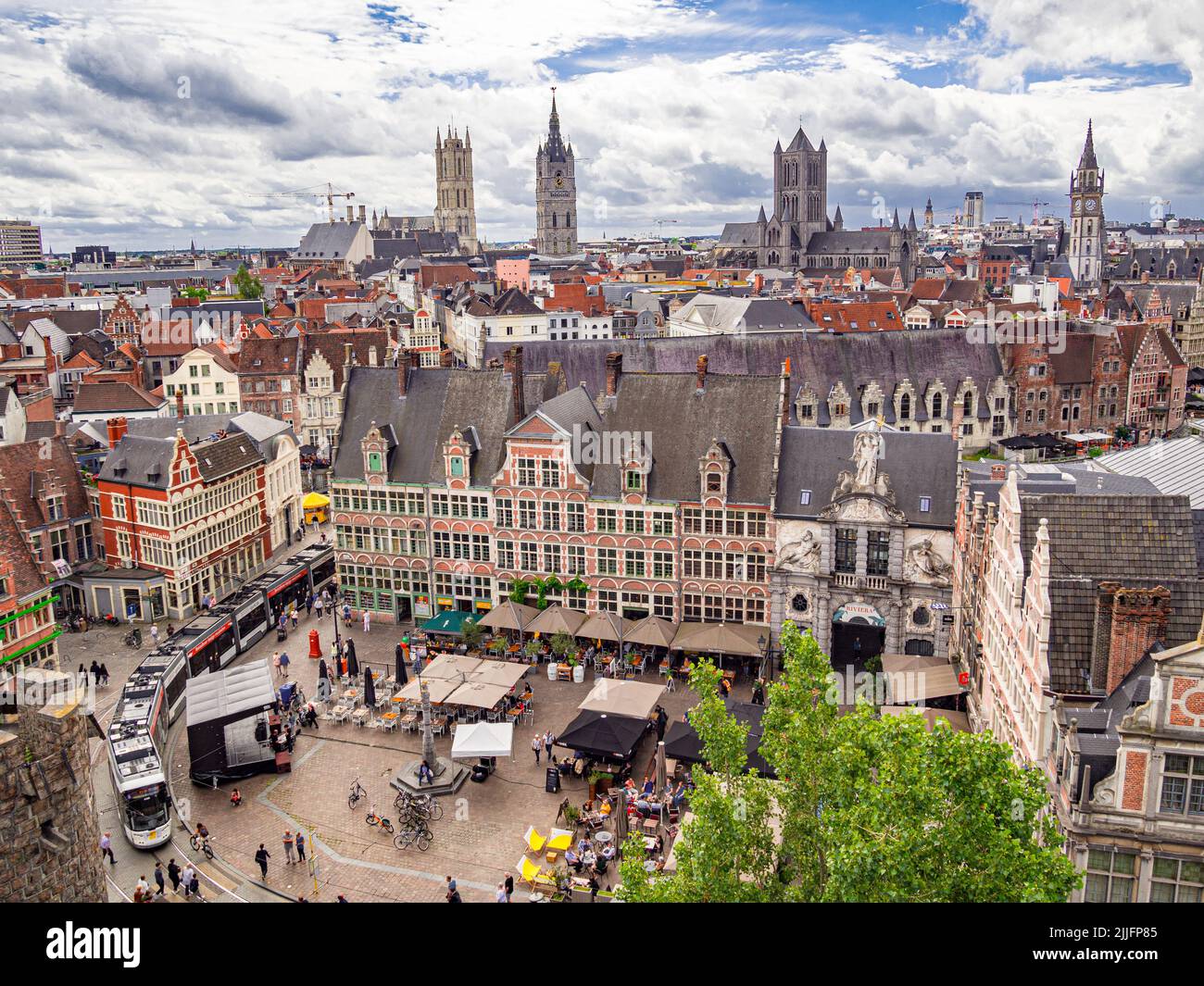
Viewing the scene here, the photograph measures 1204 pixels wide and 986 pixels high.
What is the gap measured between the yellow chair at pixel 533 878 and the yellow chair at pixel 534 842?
100cm

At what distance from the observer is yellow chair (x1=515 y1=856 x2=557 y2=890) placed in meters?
31.2

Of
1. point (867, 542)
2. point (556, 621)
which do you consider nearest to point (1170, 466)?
point (867, 542)

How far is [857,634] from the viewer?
47.0 m

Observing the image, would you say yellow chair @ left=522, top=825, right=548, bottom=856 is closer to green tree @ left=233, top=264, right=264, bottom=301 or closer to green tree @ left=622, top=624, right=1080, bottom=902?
green tree @ left=622, top=624, right=1080, bottom=902

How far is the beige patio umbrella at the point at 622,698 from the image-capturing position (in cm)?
3950

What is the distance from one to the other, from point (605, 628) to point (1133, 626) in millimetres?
26343

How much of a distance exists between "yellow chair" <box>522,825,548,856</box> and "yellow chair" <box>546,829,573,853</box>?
0.99 feet

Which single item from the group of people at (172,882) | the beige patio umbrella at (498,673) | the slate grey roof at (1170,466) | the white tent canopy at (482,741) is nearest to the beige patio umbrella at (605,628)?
the beige patio umbrella at (498,673)

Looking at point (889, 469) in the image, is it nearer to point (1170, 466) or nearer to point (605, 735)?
point (1170, 466)

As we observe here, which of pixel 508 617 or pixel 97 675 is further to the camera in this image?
pixel 508 617

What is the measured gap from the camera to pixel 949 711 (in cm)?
3928
